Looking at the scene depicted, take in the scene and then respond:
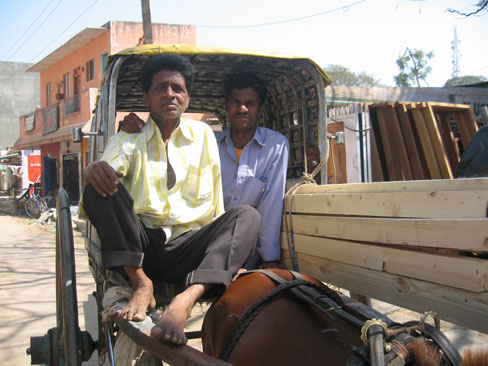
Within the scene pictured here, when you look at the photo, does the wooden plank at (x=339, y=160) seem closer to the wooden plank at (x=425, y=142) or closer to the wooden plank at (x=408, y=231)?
the wooden plank at (x=425, y=142)

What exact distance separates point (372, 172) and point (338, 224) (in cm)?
596

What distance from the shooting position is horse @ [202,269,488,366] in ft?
4.00

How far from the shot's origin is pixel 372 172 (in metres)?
7.89

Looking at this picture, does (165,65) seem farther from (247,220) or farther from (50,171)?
(50,171)

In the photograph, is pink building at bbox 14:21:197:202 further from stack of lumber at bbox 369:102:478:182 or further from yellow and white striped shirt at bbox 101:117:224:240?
yellow and white striped shirt at bbox 101:117:224:240

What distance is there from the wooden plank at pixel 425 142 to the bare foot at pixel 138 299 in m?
6.66

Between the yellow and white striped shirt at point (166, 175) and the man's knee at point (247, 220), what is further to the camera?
the yellow and white striped shirt at point (166, 175)

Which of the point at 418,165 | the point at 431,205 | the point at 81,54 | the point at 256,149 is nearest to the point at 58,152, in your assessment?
the point at 81,54

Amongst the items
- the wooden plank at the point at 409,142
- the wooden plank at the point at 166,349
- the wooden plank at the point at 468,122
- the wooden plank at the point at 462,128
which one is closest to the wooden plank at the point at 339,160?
the wooden plank at the point at 409,142

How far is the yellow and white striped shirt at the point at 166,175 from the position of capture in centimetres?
250

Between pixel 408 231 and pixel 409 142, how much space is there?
654cm

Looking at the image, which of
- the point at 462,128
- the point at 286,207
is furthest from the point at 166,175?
the point at 462,128

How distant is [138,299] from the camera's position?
208 cm

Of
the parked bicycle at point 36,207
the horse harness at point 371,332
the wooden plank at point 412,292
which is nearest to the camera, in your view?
the horse harness at point 371,332
